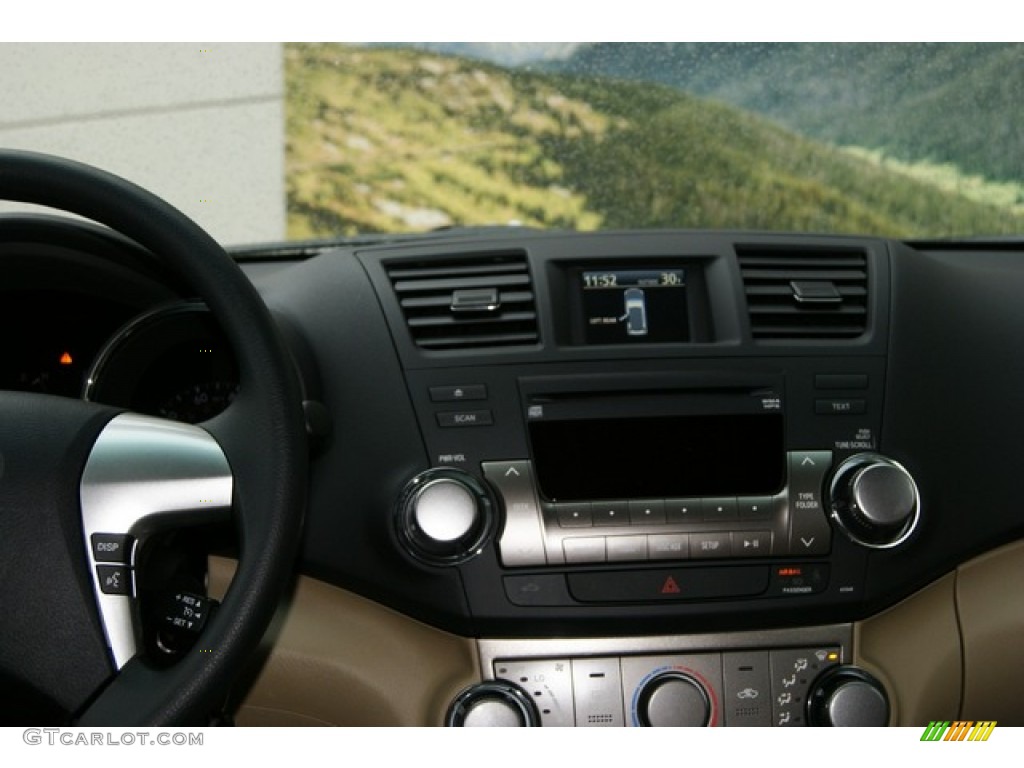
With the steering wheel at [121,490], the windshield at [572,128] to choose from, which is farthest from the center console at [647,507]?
the windshield at [572,128]

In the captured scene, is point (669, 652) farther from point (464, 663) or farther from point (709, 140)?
point (709, 140)

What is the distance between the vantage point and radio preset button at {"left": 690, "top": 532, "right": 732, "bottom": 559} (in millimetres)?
1719

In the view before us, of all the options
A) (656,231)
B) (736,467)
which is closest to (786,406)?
(736,467)

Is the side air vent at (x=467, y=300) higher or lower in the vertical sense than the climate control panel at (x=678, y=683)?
higher

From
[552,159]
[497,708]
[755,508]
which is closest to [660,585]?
[755,508]

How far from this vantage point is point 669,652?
1.73 metres

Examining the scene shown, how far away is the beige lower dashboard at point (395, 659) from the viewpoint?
1.74 m

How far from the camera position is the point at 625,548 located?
1.71 metres

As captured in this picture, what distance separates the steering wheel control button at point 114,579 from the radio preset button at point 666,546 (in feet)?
2.27

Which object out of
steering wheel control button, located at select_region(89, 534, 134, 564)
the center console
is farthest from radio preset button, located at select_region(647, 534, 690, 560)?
steering wheel control button, located at select_region(89, 534, 134, 564)
